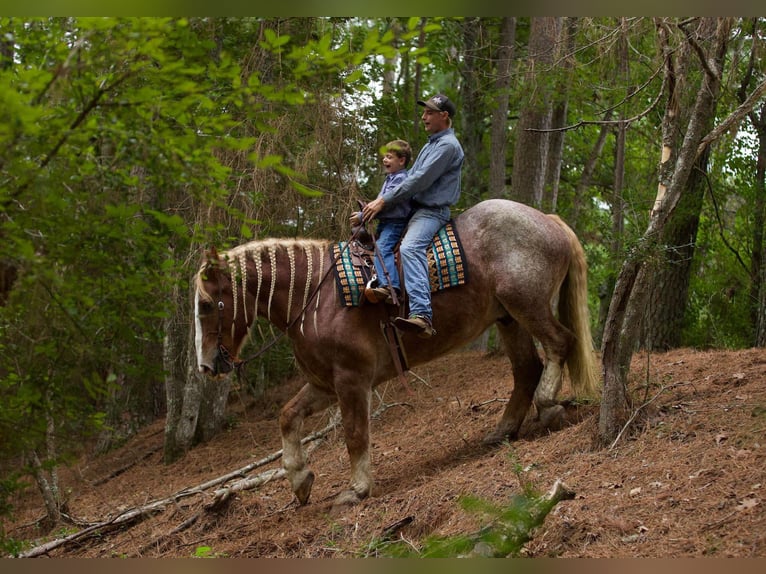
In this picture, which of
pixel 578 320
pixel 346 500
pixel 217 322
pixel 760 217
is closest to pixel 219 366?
pixel 217 322

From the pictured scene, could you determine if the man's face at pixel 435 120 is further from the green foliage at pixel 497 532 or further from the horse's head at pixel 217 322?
the green foliage at pixel 497 532

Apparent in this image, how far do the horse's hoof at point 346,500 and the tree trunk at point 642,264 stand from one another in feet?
6.87

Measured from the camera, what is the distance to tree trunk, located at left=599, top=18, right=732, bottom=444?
6.31 m

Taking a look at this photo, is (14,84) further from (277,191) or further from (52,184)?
(277,191)

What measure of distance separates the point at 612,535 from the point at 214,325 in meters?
3.67

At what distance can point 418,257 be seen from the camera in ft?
23.0

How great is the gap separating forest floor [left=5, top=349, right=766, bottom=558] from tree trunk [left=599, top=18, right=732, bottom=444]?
24cm

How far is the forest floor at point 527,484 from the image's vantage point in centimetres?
514

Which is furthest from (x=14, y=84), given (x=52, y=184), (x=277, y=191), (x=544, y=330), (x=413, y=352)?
(x=277, y=191)

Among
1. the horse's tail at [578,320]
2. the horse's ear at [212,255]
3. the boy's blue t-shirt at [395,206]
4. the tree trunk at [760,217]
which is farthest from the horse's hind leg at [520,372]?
the tree trunk at [760,217]

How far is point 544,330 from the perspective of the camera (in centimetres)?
731

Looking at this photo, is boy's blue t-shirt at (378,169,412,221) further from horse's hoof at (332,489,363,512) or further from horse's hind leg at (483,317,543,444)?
horse's hoof at (332,489,363,512)

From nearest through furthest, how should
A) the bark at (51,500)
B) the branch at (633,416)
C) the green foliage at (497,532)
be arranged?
the green foliage at (497,532) → the branch at (633,416) → the bark at (51,500)

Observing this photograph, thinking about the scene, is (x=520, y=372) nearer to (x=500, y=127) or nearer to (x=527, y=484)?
(x=527, y=484)
